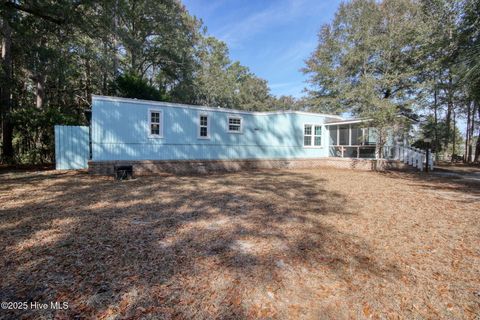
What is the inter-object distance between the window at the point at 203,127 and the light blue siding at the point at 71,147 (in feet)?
17.1

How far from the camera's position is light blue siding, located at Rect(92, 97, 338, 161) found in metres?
9.66

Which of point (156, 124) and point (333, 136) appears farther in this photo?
point (333, 136)

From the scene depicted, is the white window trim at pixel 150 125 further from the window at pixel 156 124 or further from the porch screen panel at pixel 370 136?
the porch screen panel at pixel 370 136

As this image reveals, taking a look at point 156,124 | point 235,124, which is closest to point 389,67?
point 235,124

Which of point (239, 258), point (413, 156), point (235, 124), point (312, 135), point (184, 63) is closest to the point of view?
point (239, 258)

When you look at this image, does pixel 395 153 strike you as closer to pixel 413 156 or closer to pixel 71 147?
pixel 413 156

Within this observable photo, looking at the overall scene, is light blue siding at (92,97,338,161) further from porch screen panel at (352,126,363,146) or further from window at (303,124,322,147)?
porch screen panel at (352,126,363,146)

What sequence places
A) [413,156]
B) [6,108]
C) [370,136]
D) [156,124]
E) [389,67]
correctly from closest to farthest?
[156,124], [6,108], [413,156], [370,136], [389,67]

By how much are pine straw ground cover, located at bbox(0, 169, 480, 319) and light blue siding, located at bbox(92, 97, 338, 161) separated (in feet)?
15.4

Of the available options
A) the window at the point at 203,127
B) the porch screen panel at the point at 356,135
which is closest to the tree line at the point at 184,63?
the porch screen panel at the point at 356,135

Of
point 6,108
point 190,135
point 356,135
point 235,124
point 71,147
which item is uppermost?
point 6,108

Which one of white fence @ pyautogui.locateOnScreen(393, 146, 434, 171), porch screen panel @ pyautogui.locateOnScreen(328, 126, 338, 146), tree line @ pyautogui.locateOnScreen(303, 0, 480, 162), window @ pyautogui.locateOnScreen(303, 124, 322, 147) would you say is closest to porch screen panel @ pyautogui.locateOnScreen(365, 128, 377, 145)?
tree line @ pyautogui.locateOnScreen(303, 0, 480, 162)

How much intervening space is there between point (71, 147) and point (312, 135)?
42.9 ft

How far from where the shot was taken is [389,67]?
17.6 metres
